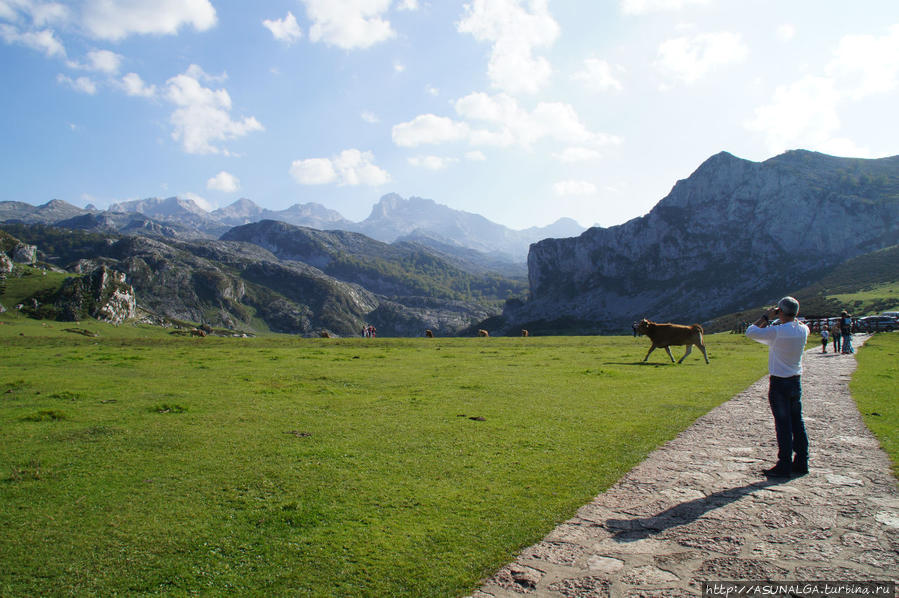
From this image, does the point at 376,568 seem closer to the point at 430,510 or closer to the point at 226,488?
the point at 430,510

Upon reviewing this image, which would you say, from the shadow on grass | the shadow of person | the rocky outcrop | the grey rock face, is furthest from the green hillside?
the grey rock face

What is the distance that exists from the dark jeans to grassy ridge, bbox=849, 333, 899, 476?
5.20ft

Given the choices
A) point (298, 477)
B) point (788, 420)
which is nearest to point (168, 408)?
point (298, 477)

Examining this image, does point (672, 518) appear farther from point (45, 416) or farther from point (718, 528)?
point (45, 416)

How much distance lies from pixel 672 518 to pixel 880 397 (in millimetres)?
14933

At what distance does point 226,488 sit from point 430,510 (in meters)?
3.80

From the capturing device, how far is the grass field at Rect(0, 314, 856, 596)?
6.25 metres

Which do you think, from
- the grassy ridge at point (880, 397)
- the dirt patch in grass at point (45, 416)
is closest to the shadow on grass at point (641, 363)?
the grassy ridge at point (880, 397)

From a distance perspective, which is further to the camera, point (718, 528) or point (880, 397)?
point (880, 397)

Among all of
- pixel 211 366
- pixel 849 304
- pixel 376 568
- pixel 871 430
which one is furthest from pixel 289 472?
pixel 849 304

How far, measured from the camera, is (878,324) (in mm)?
67250

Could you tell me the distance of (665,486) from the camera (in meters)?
9.20

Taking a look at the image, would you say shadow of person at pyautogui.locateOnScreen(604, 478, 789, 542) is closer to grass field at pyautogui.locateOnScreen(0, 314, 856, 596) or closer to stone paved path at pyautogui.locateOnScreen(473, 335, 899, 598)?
stone paved path at pyautogui.locateOnScreen(473, 335, 899, 598)

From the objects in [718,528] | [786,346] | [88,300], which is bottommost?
[88,300]
